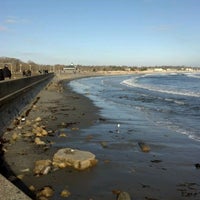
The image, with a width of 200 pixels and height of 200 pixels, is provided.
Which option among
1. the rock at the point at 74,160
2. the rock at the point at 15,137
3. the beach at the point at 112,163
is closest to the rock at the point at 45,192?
the beach at the point at 112,163

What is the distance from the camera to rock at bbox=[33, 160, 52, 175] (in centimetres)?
807

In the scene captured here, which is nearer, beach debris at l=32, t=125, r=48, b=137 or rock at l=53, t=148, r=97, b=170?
rock at l=53, t=148, r=97, b=170

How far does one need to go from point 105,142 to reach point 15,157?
10.8 feet

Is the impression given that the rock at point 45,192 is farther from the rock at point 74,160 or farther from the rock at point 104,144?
the rock at point 104,144

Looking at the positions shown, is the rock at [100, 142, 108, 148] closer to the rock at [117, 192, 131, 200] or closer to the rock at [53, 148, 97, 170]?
the rock at [53, 148, 97, 170]

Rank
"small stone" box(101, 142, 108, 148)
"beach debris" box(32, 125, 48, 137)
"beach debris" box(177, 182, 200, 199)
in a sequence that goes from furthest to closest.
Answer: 1. "beach debris" box(32, 125, 48, 137)
2. "small stone" box(101, 142, 108, 148)
3. "beach debris" box(177, 182, 200, 199)

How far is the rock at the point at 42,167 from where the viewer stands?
8075 mm

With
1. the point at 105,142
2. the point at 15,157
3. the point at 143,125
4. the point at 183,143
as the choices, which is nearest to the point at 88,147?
the point at 105,142

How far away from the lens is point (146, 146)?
36.3ft

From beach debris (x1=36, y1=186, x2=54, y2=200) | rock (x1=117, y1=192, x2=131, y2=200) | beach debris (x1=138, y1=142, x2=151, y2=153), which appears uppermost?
rock (x1=117, y1=192, x2=131, y2=200)

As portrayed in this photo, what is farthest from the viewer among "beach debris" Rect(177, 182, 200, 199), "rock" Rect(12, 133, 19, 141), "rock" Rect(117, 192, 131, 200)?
"rock" Rect(12, 133, 19, 141)

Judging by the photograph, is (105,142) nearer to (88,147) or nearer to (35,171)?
(88,147)

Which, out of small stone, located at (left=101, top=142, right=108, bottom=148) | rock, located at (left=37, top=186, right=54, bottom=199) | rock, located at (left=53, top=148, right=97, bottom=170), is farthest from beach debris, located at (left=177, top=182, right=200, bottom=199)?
small stone, located at (left=101, top=142, right=108, bottom=148)

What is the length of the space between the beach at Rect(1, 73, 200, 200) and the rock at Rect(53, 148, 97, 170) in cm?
16
